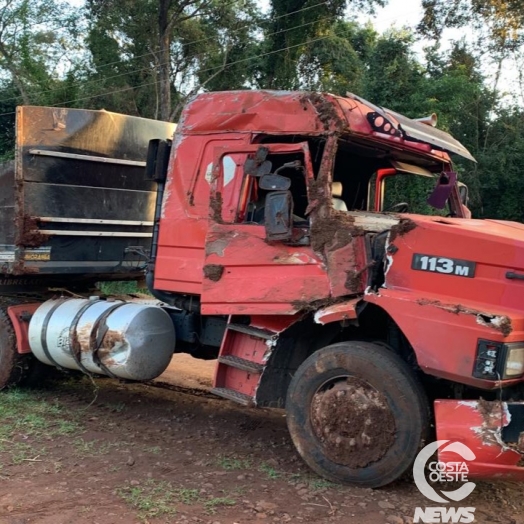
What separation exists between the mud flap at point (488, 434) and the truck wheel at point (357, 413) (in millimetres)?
224

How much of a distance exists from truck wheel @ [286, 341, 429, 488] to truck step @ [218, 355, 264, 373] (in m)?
0.35

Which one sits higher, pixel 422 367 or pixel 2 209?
pixel 2 209

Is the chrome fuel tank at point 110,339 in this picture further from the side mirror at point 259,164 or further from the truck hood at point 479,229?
the truck hood at point 479,229

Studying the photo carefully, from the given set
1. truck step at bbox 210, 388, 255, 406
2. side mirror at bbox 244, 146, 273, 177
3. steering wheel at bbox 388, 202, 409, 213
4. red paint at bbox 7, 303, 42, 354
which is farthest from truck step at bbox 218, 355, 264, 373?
red paint at bbox 7, 303, 42, 354

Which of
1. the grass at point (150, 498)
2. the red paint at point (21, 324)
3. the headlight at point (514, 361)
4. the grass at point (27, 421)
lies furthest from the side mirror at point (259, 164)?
the red paint at point (21, 324)

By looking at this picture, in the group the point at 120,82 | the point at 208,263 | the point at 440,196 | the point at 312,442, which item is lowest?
the point at 312,442

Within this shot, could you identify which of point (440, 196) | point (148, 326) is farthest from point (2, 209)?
point (440, 196)

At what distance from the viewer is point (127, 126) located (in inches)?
258

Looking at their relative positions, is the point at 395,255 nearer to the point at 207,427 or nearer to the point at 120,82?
the point at 207,427

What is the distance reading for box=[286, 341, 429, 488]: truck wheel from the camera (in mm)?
3715

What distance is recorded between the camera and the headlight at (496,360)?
3.39m

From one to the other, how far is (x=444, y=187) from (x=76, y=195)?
3.65 meters

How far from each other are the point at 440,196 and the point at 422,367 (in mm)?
2235

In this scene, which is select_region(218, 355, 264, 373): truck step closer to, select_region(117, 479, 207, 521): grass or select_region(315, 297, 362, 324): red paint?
select_region(315, 297, 362, 324): red paint
